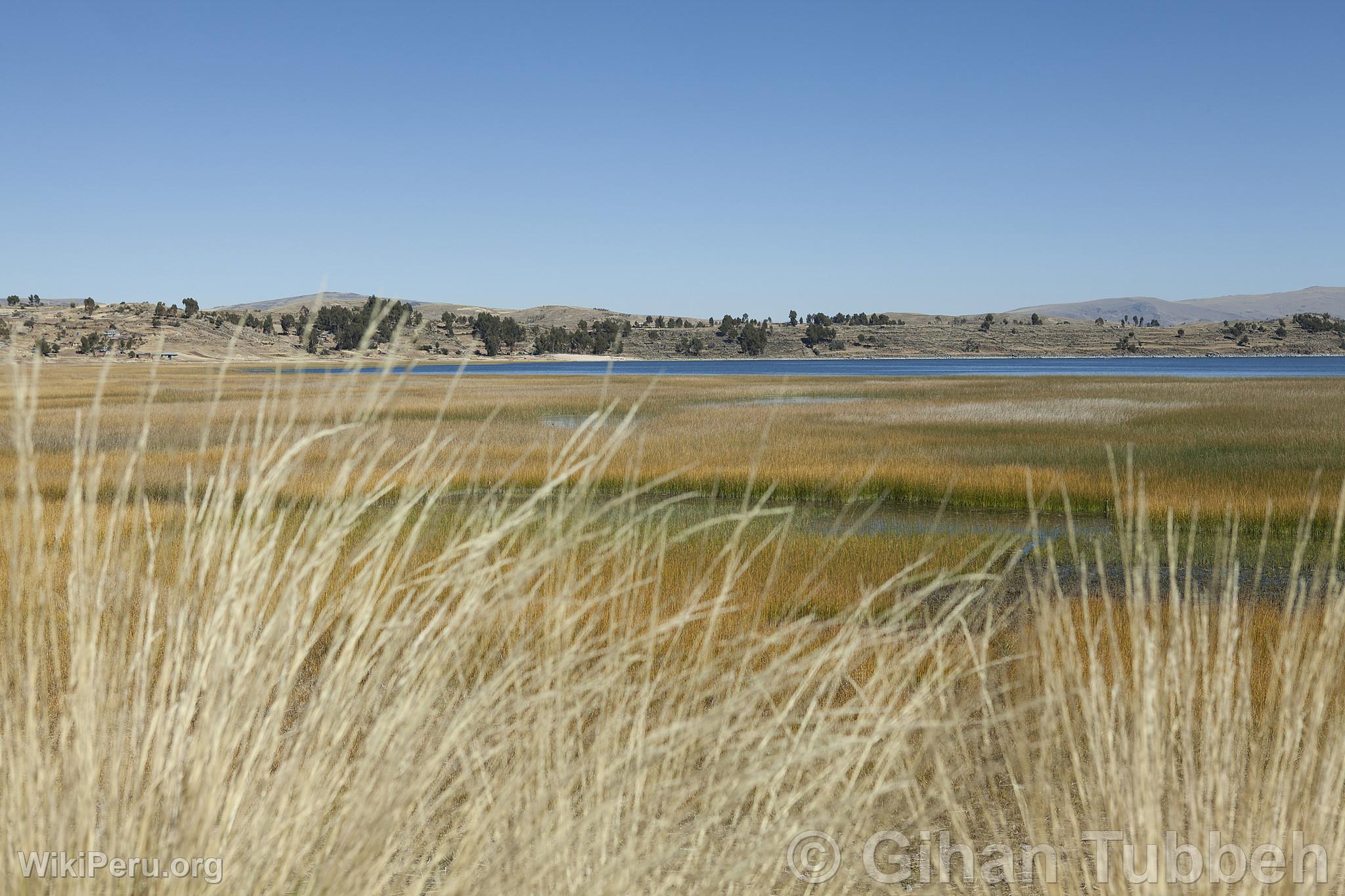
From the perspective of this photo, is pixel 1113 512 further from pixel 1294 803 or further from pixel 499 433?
pixel 499 433

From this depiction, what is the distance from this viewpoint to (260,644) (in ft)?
8.04

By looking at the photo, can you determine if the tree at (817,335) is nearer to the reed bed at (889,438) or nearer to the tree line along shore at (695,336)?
the tree line along shore at (695,336)

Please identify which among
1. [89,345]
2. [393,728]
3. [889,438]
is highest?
[89,345]

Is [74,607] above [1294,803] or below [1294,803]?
above

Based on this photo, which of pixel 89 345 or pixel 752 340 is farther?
pixel 752 340

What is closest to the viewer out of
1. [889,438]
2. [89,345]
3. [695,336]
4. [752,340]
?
[889,438]

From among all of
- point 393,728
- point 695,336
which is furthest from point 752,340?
point 393,728

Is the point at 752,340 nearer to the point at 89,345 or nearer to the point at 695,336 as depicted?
the point at 695,336

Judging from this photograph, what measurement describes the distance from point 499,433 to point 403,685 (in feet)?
79.8

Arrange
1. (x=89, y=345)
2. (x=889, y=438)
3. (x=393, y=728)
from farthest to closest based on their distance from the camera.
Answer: (x=89, y=345) < (x=889, y=438) < (x=393, y=728)

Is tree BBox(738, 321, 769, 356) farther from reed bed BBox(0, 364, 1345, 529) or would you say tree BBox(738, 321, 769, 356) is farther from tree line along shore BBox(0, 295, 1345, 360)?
reed bed BBox(0, 364, 1345, 529)

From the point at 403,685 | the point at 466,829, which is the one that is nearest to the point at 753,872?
the point at 466,829

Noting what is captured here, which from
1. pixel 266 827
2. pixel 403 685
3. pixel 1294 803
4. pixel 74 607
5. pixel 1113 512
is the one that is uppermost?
pixel 74 607

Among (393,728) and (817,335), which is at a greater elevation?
(817,335)
